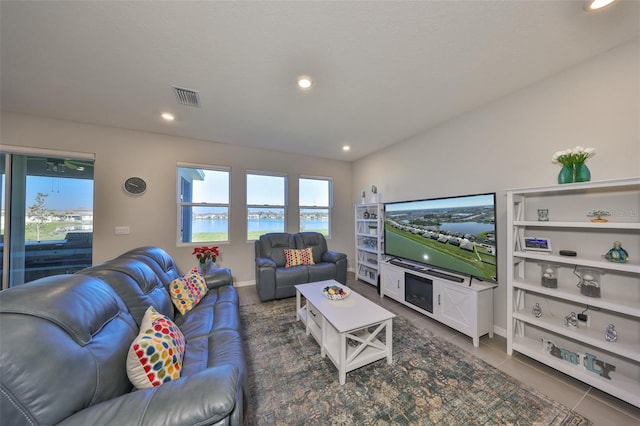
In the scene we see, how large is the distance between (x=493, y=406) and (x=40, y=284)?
271 cm

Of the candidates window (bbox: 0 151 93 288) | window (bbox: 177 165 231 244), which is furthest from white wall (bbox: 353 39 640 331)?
window (bbox: 0 151 93 288)

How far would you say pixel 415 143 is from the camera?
3471mm

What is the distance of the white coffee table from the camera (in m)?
1.73

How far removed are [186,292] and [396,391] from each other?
2055 millimetres

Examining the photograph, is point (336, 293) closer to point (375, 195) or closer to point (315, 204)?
point (375, 195)

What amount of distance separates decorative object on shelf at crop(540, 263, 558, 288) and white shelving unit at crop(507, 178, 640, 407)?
0.10 ft

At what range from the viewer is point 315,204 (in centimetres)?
486

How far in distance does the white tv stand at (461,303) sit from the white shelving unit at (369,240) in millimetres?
1062

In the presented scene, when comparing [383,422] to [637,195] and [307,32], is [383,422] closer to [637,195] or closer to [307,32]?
[637,195]

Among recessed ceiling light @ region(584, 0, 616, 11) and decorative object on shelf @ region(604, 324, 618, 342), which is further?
decorative object on shelf @ region(604, 324, 618, 342)

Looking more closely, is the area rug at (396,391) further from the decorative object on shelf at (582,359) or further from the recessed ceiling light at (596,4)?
the recessed ceiling light at (596,4)

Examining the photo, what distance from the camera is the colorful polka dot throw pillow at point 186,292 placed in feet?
6.78

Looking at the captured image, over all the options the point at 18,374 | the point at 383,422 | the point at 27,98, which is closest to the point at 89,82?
the point at 27,98

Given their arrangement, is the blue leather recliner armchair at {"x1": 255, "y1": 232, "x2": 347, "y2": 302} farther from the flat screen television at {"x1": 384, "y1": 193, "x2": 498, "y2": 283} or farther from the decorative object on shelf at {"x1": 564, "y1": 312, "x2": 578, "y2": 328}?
the decorative object on shelf at {"x1": 564, "y1": 312, "x2": 578, "y2": 328}
